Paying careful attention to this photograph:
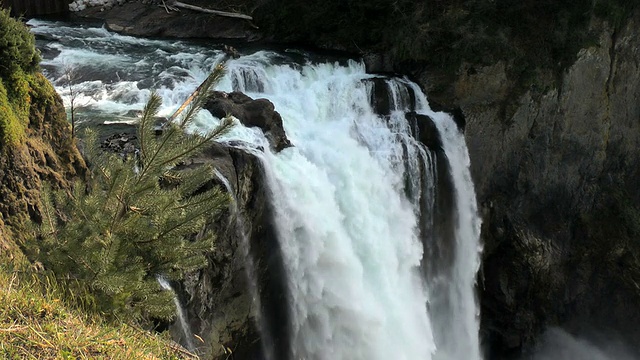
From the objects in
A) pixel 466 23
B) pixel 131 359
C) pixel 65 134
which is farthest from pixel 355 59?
pixel 131 359

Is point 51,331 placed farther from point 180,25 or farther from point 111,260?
point 180,25

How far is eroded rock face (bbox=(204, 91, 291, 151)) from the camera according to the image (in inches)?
403

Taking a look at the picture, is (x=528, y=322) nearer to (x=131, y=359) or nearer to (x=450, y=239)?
(x=450, y=239)

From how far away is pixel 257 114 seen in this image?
1041 centimetres

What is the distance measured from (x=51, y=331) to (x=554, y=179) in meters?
13.7

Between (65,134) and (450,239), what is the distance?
857 cm

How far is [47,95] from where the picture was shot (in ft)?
24.1

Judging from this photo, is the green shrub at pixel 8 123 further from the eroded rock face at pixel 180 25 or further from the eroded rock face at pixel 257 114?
the eroded rock face at pixel 180 25

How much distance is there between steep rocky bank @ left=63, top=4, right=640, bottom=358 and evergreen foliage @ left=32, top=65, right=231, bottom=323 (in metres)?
10.1

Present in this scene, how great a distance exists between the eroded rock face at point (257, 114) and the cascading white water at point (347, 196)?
227 millimetres

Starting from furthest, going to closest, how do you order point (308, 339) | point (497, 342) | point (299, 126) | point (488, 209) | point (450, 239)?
point (497, 342) < point (488, 209) < point (450, 239) < point (299, 126) < point (308, 339)

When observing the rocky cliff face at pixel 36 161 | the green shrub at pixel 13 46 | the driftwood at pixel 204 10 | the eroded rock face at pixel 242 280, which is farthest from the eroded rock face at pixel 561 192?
the green shrub at pixel 13 46

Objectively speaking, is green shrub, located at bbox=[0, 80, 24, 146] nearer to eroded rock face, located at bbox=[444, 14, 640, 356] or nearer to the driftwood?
eroded rock face, located at bbox=[444, 14, 640, 356]

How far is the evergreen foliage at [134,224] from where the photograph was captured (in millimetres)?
4570
